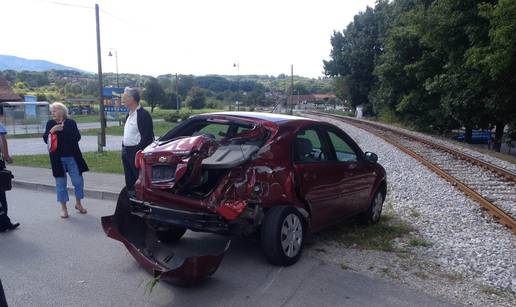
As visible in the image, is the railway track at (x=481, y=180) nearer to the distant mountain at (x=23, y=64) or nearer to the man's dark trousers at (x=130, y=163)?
the man's dark trousers at (x=130, y=163)

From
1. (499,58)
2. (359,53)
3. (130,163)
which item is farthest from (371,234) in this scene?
(359,53)

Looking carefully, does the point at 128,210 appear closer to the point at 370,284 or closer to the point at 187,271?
the point at 187,271

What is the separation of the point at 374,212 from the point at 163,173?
3.41 m

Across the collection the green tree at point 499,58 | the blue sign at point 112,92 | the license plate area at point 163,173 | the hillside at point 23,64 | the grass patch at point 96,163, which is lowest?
the grass patch at point 96,163

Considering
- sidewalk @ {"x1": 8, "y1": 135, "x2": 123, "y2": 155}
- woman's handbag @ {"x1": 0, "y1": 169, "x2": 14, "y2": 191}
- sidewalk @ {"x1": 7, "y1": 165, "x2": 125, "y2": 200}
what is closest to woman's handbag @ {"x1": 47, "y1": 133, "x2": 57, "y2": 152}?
woman's handbag @ {"x1": 0, "y1": 169, "x2": 14, "y2": 191}

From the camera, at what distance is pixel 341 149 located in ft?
20.0

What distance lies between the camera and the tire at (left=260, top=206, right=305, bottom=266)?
474cm

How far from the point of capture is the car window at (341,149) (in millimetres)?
5969

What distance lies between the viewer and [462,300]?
166 inches

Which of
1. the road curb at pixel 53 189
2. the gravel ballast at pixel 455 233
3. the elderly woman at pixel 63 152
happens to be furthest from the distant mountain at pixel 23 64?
the gravel ballast at pixel 455 233

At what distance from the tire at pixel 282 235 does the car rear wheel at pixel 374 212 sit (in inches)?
72.6

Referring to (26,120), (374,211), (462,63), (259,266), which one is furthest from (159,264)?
(26,120)

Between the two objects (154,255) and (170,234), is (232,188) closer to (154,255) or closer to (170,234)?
(154,255)

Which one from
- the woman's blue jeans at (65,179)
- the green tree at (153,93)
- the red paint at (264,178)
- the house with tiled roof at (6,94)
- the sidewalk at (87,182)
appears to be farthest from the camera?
the green tree at (153,93)
